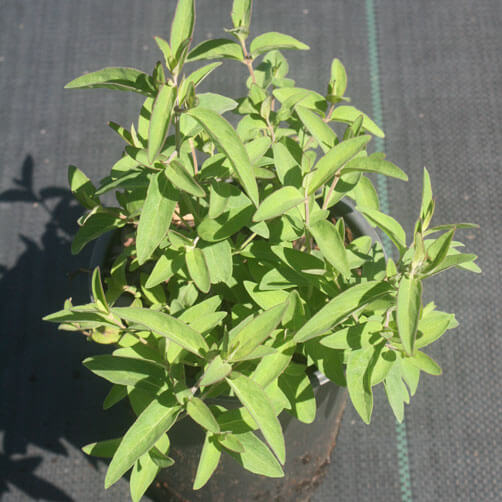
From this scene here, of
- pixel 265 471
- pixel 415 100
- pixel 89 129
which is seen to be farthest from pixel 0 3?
pixel 265 471

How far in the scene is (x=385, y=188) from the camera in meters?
1.57

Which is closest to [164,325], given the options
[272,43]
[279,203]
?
[279,203]

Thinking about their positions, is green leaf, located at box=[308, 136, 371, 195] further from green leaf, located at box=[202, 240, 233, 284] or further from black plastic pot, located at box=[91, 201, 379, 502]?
black plastic pot, located at box=[91, 201, 379, 502]

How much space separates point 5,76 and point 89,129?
0.35m

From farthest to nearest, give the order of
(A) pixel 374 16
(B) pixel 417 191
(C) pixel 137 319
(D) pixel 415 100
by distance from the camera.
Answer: (A) pixel 374 16 < (D) pixel 415 100 < (B) pixel 417 191 < (C) pixel 137 319

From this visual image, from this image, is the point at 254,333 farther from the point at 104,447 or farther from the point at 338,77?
the point at 338,77

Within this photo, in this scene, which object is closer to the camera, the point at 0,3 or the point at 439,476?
the point at 439,476

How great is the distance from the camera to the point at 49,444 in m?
1.35

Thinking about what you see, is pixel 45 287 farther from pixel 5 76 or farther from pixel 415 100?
pixel 415 100

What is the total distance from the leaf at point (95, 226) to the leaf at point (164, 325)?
8.9 inches

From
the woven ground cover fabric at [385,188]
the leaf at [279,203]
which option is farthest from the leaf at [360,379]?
the woven ground cover fabric at [385,188]

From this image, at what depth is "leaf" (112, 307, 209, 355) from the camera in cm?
60

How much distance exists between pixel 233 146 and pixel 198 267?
214 millimetres

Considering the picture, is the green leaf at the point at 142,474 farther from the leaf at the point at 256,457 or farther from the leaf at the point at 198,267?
the leaf at the point at 198,267
